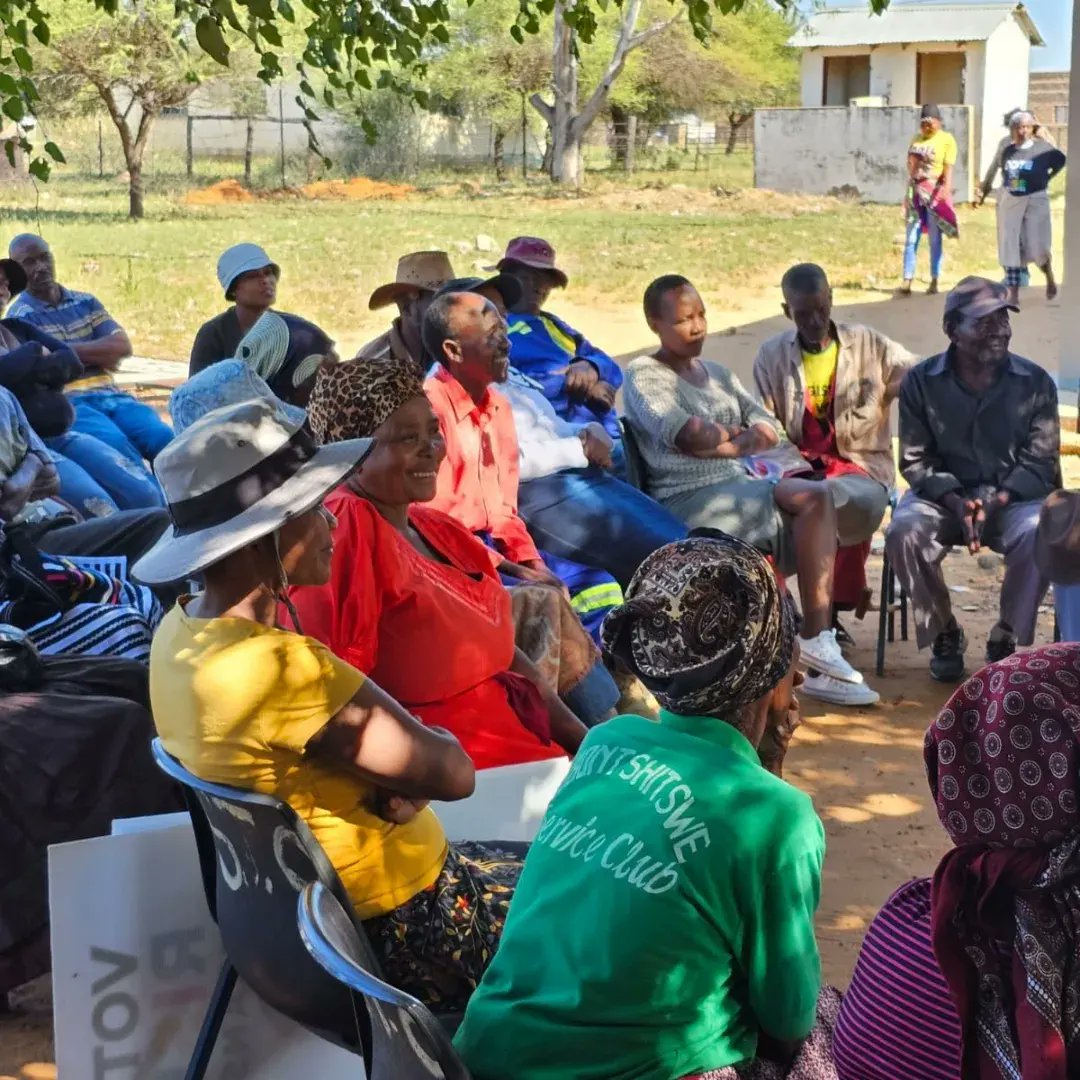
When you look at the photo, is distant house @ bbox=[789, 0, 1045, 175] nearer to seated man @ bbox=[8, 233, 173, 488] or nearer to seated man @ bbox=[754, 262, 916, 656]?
seated man @ bbox=[8, 233, 173, 488]

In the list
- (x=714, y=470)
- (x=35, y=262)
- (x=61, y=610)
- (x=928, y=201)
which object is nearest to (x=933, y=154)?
(x=928, y=201)

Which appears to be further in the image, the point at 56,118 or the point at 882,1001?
the point at 56,118

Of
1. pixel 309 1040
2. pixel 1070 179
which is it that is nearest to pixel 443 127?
pixel 1070 179

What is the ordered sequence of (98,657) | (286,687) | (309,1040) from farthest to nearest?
(98,657) < (309,1040) < (286,687)

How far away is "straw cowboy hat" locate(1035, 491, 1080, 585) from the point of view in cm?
482

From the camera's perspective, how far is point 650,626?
6.97ft

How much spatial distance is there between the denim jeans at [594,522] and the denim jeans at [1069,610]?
1.23 metres

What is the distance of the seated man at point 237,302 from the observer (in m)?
6.69

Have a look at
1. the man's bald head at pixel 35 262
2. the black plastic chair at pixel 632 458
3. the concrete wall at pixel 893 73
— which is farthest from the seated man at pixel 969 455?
the concrete wall at pixel 893 73

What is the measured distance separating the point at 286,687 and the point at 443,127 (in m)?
43.3

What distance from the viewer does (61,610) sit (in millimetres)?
3951

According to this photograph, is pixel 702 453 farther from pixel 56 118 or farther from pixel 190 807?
pixel 56 118

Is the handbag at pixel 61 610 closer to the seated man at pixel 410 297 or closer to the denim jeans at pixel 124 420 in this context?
the seated man at pixel 410 297

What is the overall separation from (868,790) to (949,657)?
115 cm
